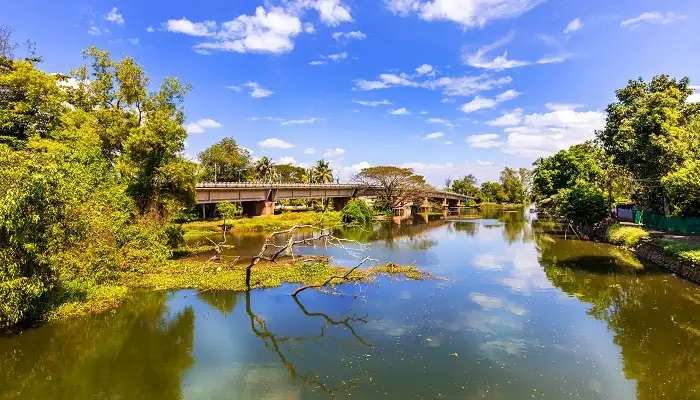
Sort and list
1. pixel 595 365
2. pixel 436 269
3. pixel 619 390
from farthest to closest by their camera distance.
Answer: pixel 436 269, pixel 595 365, pixel 619 390

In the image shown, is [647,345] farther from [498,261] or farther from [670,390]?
[498,261]

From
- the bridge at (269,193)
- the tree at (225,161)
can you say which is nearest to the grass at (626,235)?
the bridge at (269,193)

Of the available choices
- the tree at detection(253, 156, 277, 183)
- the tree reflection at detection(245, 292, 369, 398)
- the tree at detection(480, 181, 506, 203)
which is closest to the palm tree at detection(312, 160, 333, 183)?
the tree at detection(253, 156, 277, 183)

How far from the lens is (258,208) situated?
79000 millimetres

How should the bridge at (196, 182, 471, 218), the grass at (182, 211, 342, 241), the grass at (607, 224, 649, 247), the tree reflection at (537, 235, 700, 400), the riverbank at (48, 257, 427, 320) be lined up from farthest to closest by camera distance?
1. the bridge at (196, 182, 471, 218)
2. the grass at (182, 211, 342, 241)
3. the grass at (607, 224, 649, 247)
4. the riverbank at (48, 257, 427, 320)
5. the tree reflection at (537, 235, 700, 400)

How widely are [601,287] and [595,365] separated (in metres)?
14.3

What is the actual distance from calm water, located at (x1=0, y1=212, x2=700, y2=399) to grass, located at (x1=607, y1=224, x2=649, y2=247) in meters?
12.7

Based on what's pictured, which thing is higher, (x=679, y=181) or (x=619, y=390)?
(x=679, y=181)

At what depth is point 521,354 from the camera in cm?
1778

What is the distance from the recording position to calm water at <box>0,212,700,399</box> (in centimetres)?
1521

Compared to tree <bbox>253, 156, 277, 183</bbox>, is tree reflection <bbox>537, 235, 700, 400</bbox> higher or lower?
lower

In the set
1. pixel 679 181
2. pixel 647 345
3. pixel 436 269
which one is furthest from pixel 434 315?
pixel 679 181

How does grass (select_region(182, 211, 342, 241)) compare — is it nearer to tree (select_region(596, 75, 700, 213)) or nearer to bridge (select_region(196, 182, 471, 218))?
bridge (select_region(196, 182, 471, 218))

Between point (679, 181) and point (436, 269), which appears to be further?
point (436, 269)
